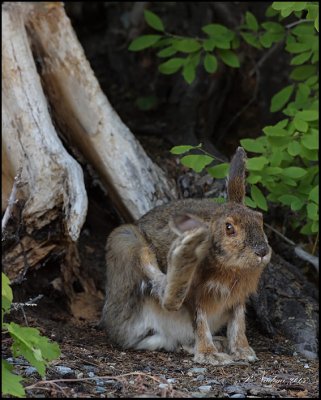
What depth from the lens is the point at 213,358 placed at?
20.7ft

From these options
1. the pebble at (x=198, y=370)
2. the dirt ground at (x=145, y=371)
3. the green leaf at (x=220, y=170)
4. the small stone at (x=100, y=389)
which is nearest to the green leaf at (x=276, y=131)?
the green leaf at (x=220, y=170)

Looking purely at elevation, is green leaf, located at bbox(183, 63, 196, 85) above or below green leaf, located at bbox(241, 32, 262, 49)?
below

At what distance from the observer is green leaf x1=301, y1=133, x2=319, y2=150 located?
23.2 ft

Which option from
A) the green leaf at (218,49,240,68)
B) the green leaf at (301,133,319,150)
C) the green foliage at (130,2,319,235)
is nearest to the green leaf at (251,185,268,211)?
the green foliage at (130,2,319,235)

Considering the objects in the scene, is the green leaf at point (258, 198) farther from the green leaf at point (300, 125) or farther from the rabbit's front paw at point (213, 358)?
the rabbit's front paw at point (213, 358)

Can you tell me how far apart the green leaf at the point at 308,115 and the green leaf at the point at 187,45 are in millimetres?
1638

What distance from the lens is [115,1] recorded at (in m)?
11.2

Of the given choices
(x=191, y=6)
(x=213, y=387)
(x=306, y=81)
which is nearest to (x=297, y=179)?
(x=306, y=81)

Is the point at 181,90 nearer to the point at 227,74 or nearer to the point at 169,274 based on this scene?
the point at 227,74

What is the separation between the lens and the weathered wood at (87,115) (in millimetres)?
7891

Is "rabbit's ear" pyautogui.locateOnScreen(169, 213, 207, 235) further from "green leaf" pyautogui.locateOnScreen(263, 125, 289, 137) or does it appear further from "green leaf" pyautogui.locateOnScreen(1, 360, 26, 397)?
"green leaf" pyautogui.locateOnScreen(263, 125, 289, 137)

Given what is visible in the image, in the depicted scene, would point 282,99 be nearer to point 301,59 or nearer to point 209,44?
point 301,59

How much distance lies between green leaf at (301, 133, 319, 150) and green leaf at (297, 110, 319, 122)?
0.14m

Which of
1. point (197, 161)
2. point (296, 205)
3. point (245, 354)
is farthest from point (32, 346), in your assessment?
point (296, 205)
